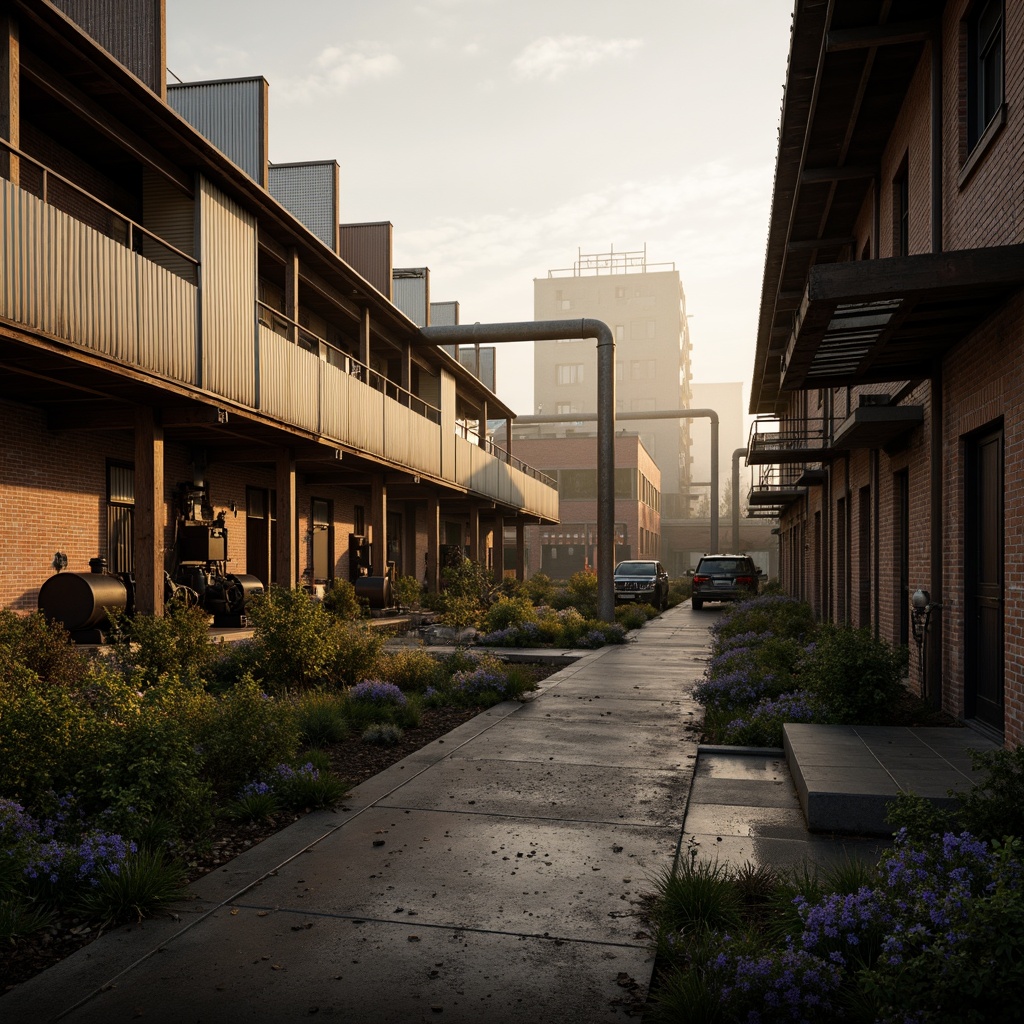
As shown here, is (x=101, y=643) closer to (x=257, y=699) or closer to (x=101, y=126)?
(x=101, y=126)

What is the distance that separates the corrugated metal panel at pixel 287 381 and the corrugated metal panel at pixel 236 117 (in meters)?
3.24

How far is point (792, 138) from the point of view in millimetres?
11852

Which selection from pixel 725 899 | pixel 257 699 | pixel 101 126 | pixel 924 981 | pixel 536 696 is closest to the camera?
pixel 924 981

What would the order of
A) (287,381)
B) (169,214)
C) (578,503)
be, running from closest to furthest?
(169,214) → (287,381) → (578,503)

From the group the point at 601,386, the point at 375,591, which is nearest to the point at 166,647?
the point at 375,591

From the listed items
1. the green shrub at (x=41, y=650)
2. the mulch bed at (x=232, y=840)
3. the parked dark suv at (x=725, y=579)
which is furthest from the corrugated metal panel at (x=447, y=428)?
the green shrub at (x=41, y=650)

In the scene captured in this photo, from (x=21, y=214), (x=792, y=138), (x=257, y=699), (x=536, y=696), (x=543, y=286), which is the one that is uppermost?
(x=543, y=286)

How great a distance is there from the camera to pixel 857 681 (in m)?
8.12

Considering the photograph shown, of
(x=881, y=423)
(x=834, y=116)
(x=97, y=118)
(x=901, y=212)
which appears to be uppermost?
(x=97, y=118)

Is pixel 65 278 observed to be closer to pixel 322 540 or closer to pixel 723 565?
pixel 322 540

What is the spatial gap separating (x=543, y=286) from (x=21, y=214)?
93748 mm

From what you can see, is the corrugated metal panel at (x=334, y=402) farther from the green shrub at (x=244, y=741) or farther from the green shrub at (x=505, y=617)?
the green shrub at (x=244, y=741)

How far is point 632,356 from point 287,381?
3206 inches

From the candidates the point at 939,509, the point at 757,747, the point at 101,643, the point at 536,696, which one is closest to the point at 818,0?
the point at 939,509
